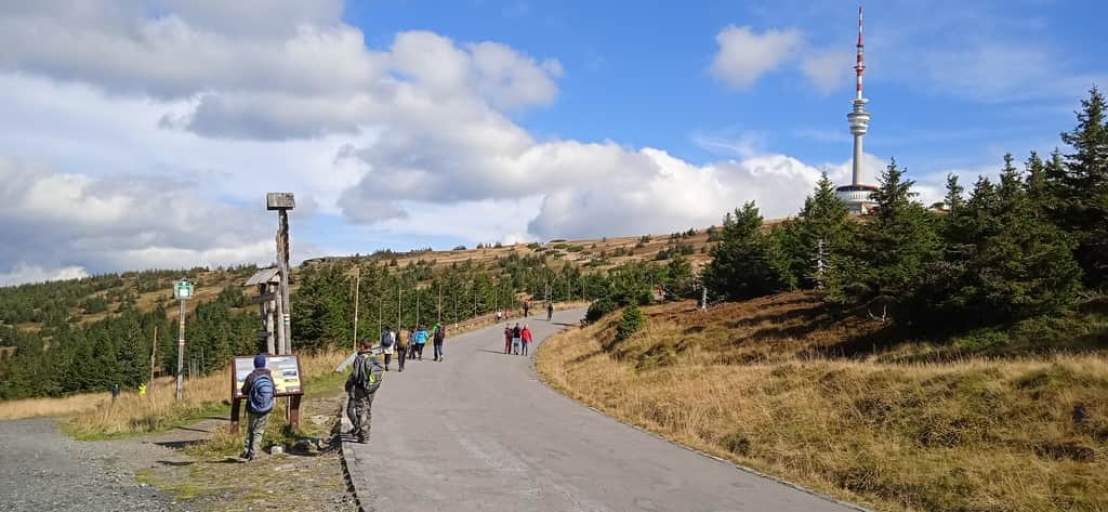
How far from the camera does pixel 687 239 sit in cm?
15212

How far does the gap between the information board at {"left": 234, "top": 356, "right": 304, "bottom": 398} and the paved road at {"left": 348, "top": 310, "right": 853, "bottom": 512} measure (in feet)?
4.99

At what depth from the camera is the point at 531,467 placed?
10922 mm

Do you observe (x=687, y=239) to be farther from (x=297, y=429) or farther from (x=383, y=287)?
(x=297, y=429)

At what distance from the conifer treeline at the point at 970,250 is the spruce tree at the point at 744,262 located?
0.31ft

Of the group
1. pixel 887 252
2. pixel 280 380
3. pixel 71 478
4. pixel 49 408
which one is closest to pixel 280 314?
pixel 280 380

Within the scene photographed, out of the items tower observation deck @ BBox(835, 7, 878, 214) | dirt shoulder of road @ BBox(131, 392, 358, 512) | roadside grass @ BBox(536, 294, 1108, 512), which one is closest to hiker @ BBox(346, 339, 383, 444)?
dirt shoulder of road @ BBox(131, 392, 358, 512)

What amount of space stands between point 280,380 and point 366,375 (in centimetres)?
164

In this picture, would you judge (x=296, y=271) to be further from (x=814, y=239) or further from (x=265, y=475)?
(x=265, y=475)

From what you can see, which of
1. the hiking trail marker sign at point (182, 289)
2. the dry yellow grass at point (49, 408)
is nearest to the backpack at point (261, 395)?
the hiking trail marker sign at point (182, 289)

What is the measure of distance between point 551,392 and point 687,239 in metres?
133

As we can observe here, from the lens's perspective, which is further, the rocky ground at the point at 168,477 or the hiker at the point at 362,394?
the hiker at the point at 362,394

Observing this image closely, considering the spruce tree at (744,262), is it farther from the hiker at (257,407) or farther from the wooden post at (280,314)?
the hiker at (257,407)

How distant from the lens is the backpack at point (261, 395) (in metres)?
11.2

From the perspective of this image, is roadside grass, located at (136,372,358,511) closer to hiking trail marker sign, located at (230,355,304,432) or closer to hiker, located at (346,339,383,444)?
hiking trail marker sign, located at (230,355,304,432)
